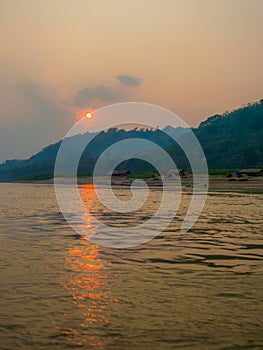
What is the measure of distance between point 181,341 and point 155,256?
7.99m

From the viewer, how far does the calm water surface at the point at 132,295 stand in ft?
26.2

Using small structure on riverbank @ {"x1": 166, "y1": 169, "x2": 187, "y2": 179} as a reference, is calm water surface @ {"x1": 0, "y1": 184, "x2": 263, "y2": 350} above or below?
below

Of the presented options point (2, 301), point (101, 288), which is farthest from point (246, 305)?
point (2, 301)

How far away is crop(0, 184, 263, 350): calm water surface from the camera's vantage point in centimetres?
800

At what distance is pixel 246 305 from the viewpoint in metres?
9.88

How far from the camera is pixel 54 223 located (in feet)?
88.0

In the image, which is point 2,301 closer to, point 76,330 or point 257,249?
point 76,330

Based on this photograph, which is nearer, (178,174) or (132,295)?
(132,295)

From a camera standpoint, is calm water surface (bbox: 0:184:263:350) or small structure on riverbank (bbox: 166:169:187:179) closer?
calm water surface (bbox: 0:184:263:350)

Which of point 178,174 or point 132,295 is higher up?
point 178,174

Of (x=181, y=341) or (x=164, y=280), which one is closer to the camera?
(x=181, y=341)

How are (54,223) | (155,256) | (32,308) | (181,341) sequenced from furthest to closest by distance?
(54,223)
(155,256)
(32,308)
(181,341)

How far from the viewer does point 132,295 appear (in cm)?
1066

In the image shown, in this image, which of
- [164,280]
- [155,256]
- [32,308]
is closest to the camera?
[32,308]
